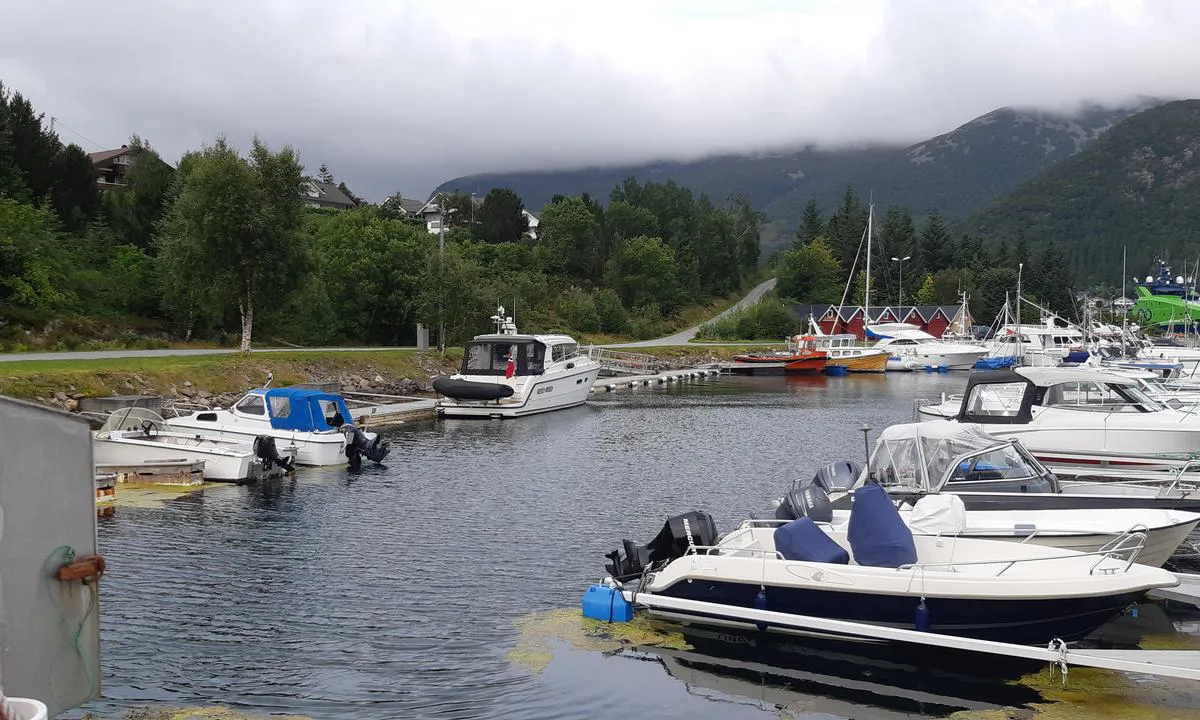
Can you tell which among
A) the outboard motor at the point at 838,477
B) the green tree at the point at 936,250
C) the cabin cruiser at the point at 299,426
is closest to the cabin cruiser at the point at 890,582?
the outboard motor at the point at 838,477

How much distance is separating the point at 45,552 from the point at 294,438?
22709 mm

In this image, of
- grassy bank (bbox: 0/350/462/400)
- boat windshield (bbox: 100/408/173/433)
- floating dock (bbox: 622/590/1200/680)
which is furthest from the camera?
grassy bank (bbox: 0/350/462/400)

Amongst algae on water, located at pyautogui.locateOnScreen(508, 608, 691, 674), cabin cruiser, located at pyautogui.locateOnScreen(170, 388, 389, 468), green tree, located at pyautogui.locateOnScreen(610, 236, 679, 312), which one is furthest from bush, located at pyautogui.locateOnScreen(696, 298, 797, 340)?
algae on water, located at pyautogui.locateOnScreen(508, 608, 691, 674)

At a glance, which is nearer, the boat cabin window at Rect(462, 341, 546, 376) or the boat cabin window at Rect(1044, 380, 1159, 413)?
the boat cabin window at Rect(1044, 380, 1159, 413)

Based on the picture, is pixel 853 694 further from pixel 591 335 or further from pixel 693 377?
pixel 591 335

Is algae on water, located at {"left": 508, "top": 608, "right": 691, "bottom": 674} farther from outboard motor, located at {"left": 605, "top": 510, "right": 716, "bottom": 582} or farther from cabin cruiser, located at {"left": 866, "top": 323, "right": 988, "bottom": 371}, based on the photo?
cabin cruiser, located at {"left": 866, "top": 323, "right": 988, "bottom": 371}

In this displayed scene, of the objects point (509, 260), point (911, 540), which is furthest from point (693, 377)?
point (911, 540)

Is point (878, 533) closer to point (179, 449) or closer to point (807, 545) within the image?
point (807, 545)

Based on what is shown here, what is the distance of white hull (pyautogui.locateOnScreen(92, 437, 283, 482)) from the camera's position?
26.0m

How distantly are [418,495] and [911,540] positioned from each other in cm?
1489

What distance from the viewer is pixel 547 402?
47219 millimetres

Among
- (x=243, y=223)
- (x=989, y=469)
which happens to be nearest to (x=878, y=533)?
(x=989, y=469)

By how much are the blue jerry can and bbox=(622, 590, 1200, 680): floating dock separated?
1.39 feet

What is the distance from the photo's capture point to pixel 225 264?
147ft
